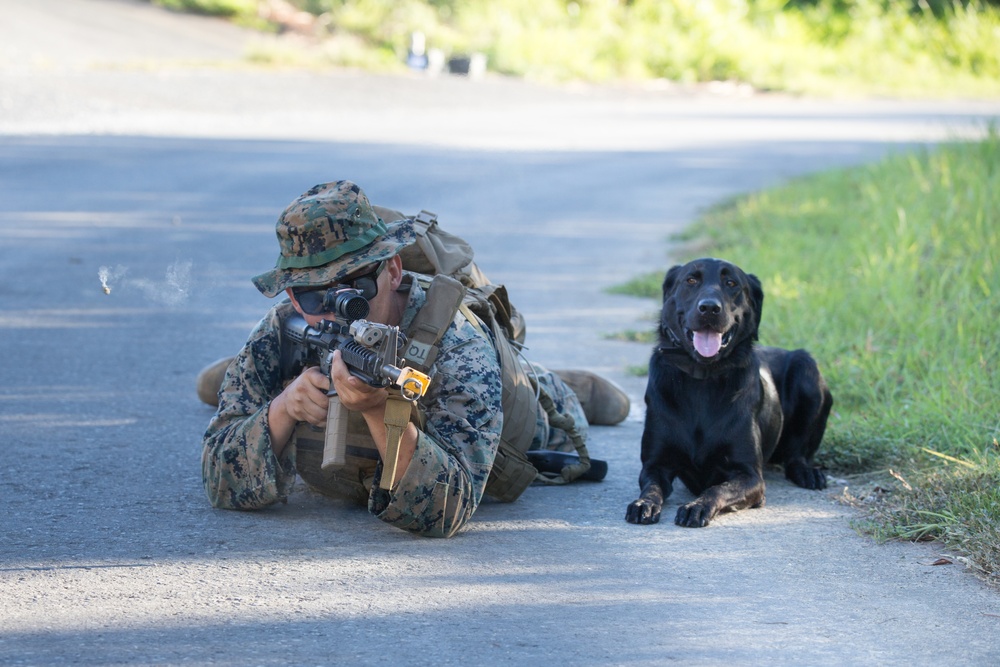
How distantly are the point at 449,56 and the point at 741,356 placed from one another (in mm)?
24973

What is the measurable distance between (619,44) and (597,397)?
29298 millimetres

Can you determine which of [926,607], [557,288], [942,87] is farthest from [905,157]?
[942,87]

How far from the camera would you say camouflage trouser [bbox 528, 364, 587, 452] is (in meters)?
4.92

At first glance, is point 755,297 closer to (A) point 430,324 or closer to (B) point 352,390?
(A) point 430,324

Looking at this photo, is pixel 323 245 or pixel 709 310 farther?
pixel 709 310

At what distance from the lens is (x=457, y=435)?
4059 millimetres

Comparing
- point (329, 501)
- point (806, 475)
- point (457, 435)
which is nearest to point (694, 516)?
point (806, 475)

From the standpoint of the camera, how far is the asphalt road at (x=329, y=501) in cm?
340

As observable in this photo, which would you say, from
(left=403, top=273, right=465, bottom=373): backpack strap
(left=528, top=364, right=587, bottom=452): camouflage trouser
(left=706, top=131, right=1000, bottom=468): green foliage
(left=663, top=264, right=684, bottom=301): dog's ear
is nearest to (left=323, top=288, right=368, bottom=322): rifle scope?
(left=403, top=273, right=465, bottom=373): backpack strap

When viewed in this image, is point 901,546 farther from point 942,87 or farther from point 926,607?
point 942,87

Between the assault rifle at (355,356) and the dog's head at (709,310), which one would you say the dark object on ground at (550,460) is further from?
the assault rifle at (355,356)

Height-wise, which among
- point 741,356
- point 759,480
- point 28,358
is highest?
point 741,356

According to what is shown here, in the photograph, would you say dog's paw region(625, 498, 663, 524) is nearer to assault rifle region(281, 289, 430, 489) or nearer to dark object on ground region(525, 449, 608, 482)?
dark object on ground region(525, 449, 608, 482)

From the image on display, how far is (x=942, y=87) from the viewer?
35531 millimetres
